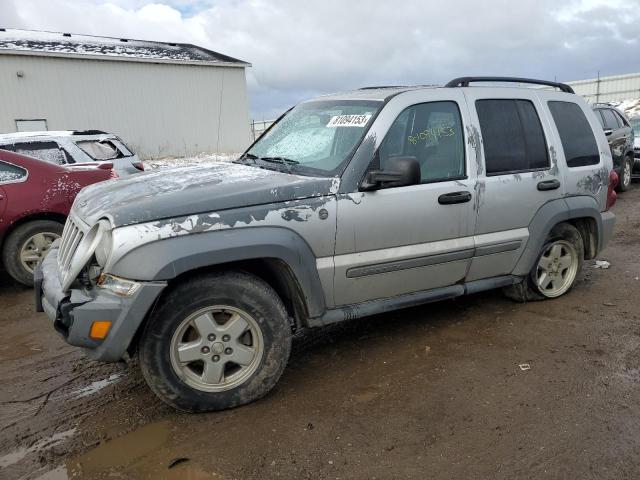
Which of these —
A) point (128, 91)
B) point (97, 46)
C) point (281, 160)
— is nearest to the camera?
point (281, 160)

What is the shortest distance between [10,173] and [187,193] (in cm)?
381

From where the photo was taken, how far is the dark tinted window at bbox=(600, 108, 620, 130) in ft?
35.5

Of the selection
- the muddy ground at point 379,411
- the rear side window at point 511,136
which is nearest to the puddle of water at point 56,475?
the muddy ground at point 379,411

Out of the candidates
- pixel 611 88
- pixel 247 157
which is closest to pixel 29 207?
pixel 247 157

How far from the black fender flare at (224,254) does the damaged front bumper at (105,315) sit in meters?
0.11

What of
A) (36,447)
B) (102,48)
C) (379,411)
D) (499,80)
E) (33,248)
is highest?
(102,48)

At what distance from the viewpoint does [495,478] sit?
2.47 metres

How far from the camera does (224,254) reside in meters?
2.88

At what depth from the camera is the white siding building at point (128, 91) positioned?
1745cm

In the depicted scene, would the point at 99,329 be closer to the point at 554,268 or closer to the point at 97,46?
the point at 554,268

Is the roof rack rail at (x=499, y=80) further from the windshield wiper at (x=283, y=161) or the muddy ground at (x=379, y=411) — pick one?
the muddy ground at (x=379, y=411)

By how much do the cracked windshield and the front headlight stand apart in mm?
1308

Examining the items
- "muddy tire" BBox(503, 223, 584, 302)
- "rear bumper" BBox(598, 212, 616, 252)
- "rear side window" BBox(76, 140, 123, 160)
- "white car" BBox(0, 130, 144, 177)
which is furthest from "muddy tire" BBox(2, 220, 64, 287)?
"rear bumper" BBox(598, 212, 616, 252)

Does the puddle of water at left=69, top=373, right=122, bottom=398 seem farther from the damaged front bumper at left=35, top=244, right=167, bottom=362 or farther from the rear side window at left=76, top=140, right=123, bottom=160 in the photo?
the rear side window at left=76, top=140, right=123, bottom=160
